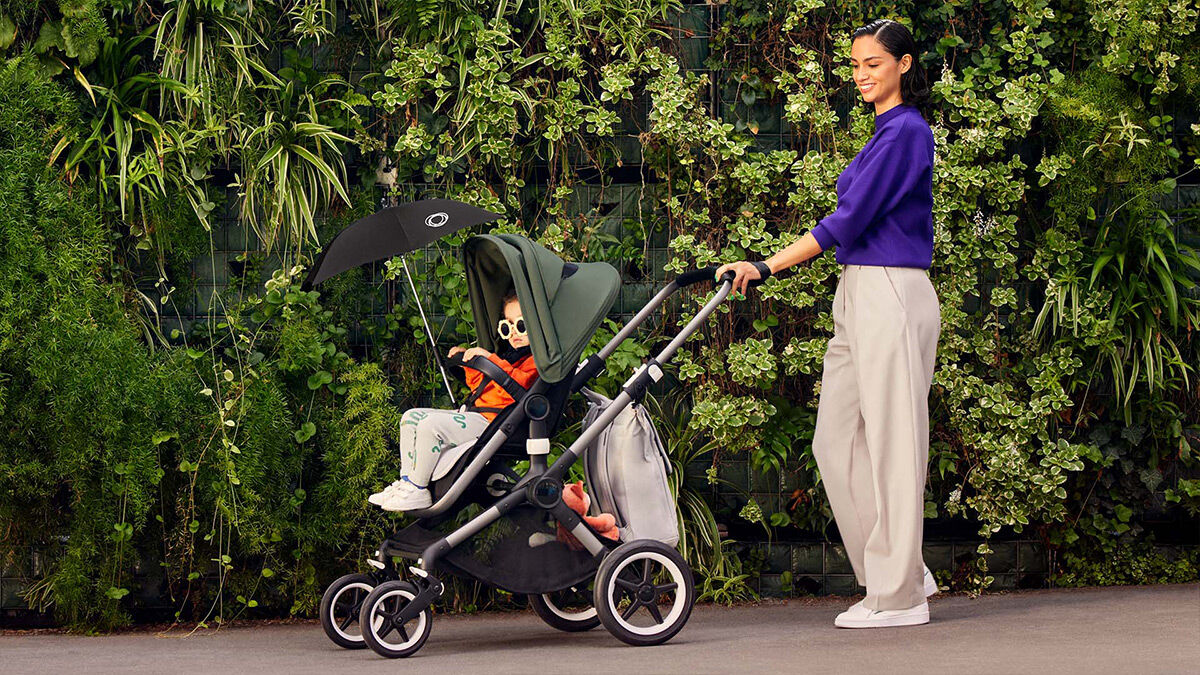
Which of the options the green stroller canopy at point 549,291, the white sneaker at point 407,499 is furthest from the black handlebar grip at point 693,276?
the white sneaker at point 407,499

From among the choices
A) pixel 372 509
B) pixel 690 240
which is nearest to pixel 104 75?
pixel 372 509

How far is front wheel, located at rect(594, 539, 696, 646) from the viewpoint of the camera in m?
4.69

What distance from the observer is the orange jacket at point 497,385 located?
192 inches

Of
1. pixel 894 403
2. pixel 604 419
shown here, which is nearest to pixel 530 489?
pixel 604 419

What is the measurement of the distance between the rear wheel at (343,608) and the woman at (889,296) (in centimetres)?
158

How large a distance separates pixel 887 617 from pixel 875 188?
1439 millimetres

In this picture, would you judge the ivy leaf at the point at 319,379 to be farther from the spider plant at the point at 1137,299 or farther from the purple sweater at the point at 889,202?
the spider plant at the point at 1137,299

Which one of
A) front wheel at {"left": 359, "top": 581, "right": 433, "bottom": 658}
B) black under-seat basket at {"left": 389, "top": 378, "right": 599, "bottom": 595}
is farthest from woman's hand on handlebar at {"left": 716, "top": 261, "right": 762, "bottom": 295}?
front wheel at {"left": 359, "top": 581, "right": 433, "bottom": 658}

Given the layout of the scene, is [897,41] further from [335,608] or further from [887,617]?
[335,608]

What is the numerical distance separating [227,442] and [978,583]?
302 cm

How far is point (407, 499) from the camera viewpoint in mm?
4723

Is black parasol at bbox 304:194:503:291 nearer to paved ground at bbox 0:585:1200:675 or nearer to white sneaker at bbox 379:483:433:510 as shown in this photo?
white sneaker at bbox 379:483:433:510

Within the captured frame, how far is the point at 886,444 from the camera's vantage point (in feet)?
16.4

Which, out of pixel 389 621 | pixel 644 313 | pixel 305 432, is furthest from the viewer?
pixel 305 432
